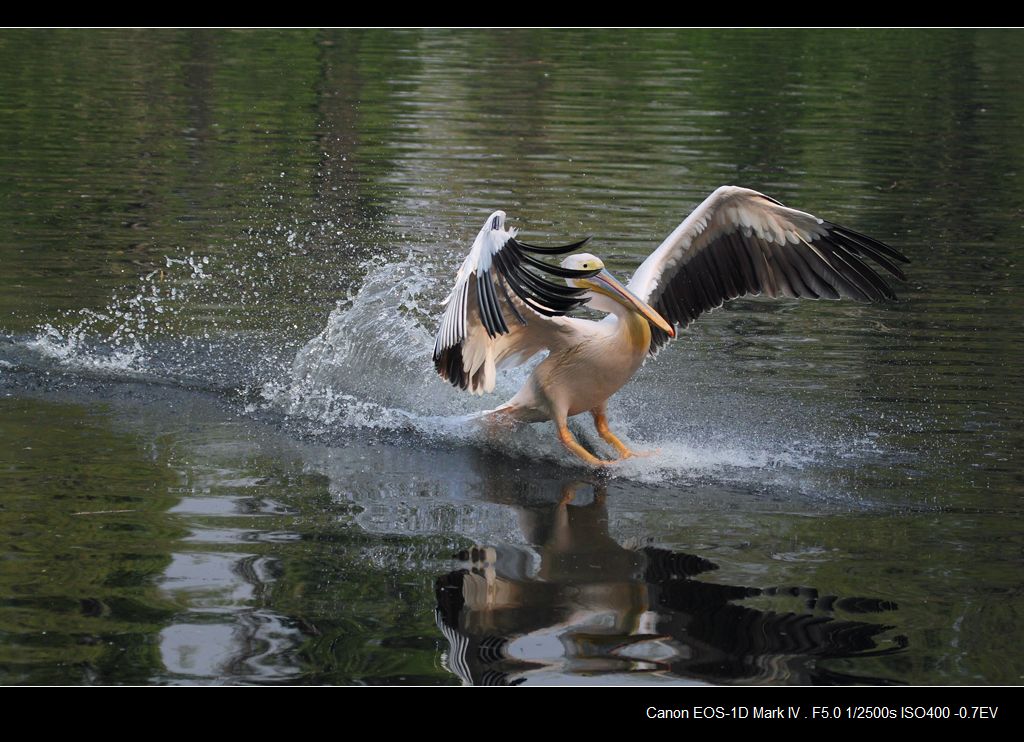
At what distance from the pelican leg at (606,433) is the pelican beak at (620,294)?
2.26 feet

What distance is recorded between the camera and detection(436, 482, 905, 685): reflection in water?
4.62 metres

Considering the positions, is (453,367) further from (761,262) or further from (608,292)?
(761,262)

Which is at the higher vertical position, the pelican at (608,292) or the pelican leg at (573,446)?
the pelican at (608,292)

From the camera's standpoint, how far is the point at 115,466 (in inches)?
257

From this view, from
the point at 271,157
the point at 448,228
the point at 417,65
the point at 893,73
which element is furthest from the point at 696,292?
the point at 893,73

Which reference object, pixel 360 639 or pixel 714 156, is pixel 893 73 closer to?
pixel 714 156

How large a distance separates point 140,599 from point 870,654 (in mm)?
2572

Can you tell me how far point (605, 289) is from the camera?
22.1 feet

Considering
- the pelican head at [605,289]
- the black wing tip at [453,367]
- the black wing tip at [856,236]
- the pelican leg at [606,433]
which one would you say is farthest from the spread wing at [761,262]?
the black wing tip at [453,367]

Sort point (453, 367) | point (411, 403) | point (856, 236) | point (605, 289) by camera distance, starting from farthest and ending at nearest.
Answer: point (411, 403) < point (856, 236) < point (453, 367) < point (605, 289)

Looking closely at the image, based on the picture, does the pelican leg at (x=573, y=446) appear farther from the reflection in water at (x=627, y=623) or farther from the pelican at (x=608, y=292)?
the reflection in water at (x=627, y=623)

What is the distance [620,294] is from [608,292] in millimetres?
59

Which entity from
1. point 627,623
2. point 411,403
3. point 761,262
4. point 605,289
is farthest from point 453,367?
point 627,623

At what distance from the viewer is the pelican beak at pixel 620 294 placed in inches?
264
